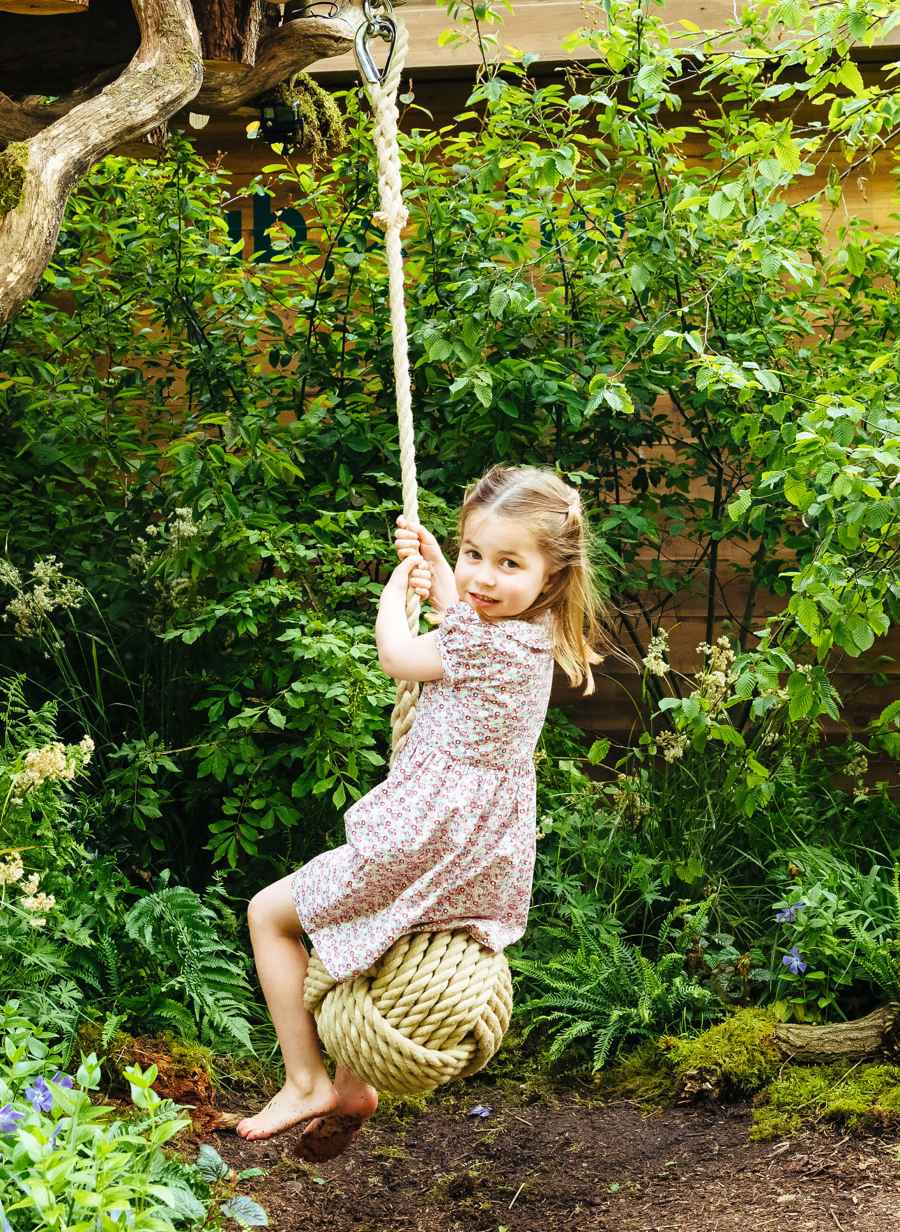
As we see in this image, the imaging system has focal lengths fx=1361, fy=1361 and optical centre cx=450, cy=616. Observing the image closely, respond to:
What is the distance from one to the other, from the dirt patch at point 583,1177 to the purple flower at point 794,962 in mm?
454

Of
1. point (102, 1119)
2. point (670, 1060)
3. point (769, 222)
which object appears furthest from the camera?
point (769, 222)

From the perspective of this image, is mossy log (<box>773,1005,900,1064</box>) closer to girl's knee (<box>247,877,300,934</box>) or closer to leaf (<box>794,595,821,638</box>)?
leaf (<box>794,595,821,638</box>)

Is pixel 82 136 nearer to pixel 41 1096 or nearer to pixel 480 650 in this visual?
pixel 480 650

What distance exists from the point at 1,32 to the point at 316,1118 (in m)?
3.22

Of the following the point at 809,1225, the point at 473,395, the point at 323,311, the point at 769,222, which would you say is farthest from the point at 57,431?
the point at 809,1225

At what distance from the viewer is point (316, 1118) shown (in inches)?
110

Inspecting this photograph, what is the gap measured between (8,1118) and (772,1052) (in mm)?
2250

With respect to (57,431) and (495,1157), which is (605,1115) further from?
(57,431)

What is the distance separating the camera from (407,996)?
2.50 metres

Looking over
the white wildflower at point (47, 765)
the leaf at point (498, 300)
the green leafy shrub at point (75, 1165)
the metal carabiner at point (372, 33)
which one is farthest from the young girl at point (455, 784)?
the leaf at point (498, 300)

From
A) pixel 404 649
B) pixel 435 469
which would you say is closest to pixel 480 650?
pixel 404 649

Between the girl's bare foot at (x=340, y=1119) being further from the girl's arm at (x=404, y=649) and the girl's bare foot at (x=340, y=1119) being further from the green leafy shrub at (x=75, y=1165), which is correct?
the girl's arm at (x=404, y=649)

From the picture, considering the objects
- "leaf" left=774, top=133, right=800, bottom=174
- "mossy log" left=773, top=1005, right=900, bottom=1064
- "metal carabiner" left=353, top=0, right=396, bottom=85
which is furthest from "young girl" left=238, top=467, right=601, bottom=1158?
"mossy log" left=773, top=1005, right=900, bottom=1064

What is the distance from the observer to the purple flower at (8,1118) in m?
2.26
